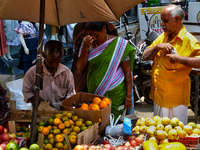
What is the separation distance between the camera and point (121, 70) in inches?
131

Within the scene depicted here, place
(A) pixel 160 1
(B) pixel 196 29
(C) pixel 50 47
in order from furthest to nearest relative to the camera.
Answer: (A) pixel 160 1 < (B) pixel 196 29 < (C) pixel 50 47

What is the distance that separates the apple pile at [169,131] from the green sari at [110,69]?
0.77 metres

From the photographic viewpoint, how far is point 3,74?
614 centimetres

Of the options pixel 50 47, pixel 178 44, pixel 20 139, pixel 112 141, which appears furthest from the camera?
pixel 178 44

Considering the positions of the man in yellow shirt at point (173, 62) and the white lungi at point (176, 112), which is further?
the white lungi at point (176, 112)

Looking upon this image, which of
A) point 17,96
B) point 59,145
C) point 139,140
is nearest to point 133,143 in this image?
point 139,140

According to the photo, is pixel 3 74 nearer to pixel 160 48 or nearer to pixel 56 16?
pixel 56 16

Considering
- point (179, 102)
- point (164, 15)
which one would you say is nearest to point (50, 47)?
point (164, 15)

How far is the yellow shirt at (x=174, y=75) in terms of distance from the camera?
308cm

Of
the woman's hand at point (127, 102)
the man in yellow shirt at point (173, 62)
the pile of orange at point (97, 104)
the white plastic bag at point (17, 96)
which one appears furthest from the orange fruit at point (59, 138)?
the white plastic bag at point (17, 96)

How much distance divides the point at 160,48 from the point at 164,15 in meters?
0.39

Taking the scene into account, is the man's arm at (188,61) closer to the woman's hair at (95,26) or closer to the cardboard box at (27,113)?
the woman's hair at (95,26)

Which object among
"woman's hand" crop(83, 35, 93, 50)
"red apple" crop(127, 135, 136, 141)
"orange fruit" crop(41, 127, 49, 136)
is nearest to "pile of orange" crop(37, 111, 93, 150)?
"orange fruit" crop(41, 127, 49, 136)

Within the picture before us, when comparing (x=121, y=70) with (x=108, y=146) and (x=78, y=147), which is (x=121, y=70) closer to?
(x=108, y=146)
